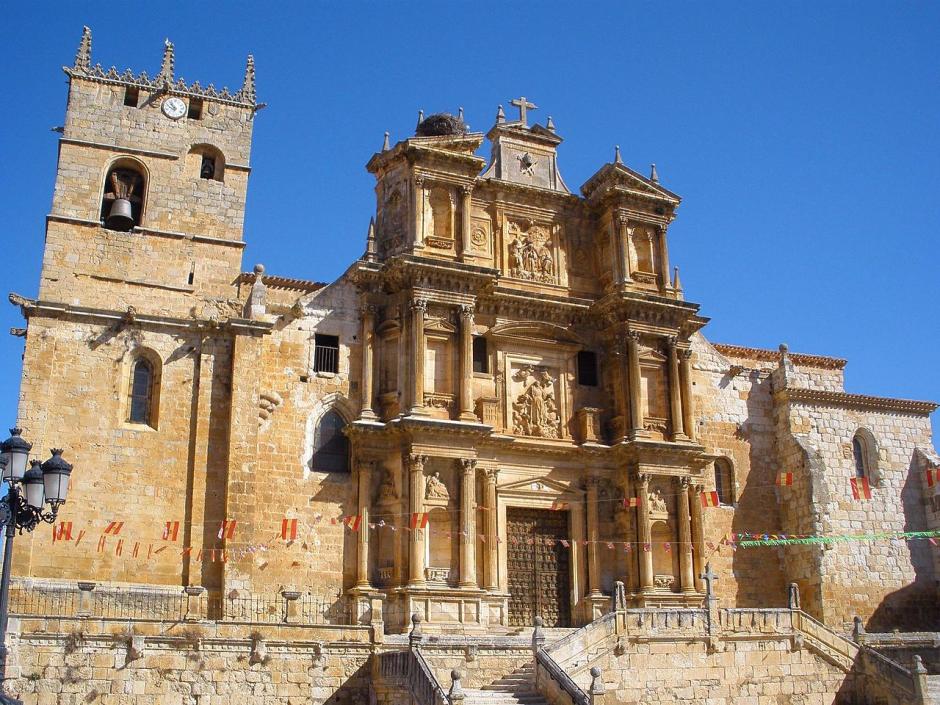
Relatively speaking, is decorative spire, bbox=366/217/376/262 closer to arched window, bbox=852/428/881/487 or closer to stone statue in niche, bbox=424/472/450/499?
stone statue in niche, bbox=424/472/450/499

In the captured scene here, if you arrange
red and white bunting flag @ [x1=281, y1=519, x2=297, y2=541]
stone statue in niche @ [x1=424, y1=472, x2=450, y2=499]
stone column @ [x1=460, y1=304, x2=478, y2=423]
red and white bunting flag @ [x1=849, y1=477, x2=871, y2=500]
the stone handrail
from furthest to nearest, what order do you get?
red and white bunting flag @ [x1=849, y1=477, x2=871, y2=500]
stone column @ [x1=460, y1=304, x2=478, y2=423]
stone statue in niche @ [x1=424, y1=472, x2=450, y2=499]
red and white bunting flag @ [x1=281, y1=519, x2=297, y2=541]
the stone handrail

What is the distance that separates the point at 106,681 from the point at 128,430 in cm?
649

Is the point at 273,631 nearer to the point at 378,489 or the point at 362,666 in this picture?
the point at 362,666

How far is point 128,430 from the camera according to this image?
2473 cm

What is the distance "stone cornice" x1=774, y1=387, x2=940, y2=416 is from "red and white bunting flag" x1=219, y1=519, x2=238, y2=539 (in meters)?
17.1

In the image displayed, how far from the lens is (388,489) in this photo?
26.7 metres

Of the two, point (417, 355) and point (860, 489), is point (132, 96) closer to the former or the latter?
point (417, 355)

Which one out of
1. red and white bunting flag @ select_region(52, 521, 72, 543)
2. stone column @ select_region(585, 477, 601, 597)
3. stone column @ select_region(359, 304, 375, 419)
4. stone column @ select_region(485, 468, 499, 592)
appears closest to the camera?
red and white bunting flag @ select_region(52, 521, 72, 543)

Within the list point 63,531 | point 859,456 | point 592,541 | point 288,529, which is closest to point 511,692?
point 288,529

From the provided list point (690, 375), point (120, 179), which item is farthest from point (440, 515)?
point (120, 179)

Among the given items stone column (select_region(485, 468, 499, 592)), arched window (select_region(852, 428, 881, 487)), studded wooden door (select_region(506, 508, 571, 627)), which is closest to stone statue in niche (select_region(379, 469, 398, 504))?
stone column (select_region(485, 468, 499, 592))

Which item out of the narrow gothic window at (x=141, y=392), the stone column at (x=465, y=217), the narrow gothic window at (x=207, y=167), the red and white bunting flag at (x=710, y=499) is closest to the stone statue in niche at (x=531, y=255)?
the stone column at (x=465, y=217)

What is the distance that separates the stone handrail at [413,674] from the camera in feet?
63.5

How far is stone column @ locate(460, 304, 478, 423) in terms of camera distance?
89.6 ft
